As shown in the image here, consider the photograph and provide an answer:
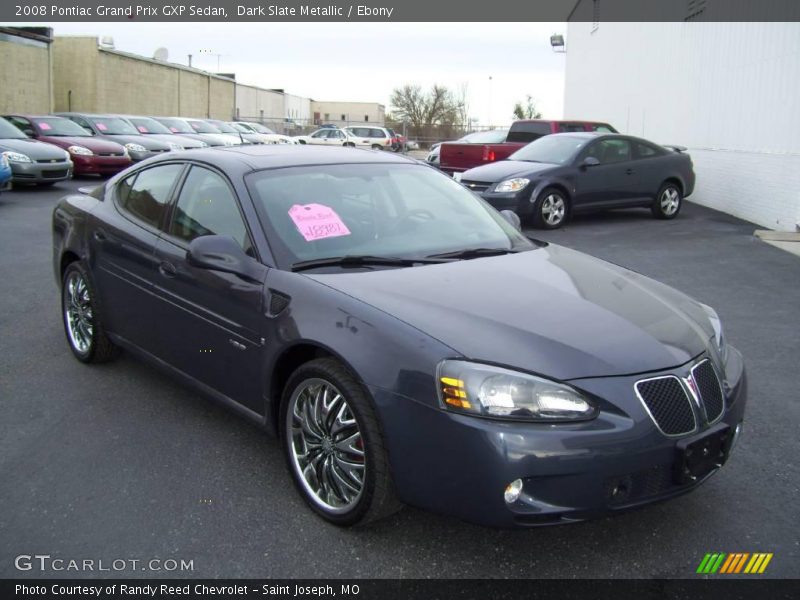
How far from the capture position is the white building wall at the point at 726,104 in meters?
12.1

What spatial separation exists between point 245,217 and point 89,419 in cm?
156

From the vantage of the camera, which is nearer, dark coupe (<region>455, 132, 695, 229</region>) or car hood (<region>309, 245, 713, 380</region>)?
car hood (<region>309, 245, 713, 380</region>)

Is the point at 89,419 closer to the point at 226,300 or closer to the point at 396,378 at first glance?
the point at 226,300

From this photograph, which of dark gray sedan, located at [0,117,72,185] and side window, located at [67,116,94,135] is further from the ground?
side window, located at [67,116,94,135]

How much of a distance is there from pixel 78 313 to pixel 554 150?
31.4 feet

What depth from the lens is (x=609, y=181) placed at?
13.0m

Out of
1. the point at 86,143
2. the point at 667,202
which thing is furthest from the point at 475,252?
A: the point at 86,143

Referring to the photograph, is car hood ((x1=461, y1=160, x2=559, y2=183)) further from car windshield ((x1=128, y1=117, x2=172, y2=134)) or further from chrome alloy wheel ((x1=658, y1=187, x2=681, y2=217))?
car windshield ((x1=128, y1=117, x2=172, y2=134))

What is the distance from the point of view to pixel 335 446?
322 cm

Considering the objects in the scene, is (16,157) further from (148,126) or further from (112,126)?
(148,126)

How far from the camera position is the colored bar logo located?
296 cm

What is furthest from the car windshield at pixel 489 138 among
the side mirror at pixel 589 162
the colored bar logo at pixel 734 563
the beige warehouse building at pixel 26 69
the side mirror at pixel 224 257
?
the beige warehouse building at pixel 26 69

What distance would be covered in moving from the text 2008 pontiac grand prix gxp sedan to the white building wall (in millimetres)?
9377

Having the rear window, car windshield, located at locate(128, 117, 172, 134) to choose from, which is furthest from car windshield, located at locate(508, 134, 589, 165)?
car windshield, located at locate(128, 117, 172, 134)
